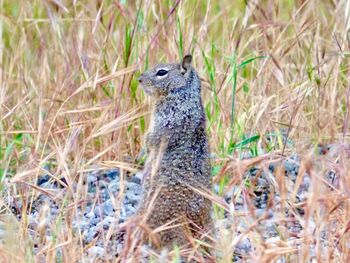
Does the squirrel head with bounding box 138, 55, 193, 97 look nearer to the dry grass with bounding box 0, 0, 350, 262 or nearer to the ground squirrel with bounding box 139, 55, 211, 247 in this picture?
the ground squirrel with bounding box 139, 55, 211, 247

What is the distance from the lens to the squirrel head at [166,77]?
4477mm

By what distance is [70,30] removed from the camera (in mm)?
6250

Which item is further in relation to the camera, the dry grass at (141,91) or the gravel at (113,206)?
the dry grass at (141,91)

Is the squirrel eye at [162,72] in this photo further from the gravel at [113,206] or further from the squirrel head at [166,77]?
the gravel at [113,206]

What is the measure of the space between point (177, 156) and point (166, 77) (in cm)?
52

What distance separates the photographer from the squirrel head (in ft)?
14.7

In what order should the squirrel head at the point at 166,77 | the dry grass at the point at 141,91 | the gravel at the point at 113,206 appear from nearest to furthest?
the gravel at the point at 113,206
the squirrel head at the point at 166,77
the dry grass at the point at 141,91

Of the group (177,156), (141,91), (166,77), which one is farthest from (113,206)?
(141,91)

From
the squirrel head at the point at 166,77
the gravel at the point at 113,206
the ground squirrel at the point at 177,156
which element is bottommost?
the gravel at the point at 113,206

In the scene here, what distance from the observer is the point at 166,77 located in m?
4.52

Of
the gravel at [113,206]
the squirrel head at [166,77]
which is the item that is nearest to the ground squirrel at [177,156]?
the squirrel head at [166,77]

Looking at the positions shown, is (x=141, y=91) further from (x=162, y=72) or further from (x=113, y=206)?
(x=113, y=206)

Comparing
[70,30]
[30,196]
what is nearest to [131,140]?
[30,196]

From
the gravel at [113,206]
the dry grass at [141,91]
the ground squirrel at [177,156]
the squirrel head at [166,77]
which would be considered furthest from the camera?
the dry grass at [141,91]
